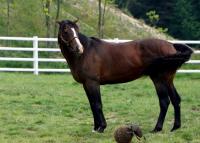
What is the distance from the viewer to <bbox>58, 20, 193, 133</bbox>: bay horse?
8867 millimetres

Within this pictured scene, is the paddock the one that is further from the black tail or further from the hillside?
the hillside

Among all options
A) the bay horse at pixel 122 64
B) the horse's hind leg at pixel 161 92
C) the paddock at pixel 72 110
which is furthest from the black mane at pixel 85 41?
the paddock at pixel 72 110

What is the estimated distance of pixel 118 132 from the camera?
498 centimetres

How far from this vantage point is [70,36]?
339 inches

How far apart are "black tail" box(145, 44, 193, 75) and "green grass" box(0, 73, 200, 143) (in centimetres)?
103

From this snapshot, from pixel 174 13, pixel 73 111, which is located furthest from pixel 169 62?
pixel 174 13

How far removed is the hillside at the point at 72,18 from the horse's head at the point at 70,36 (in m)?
17.7

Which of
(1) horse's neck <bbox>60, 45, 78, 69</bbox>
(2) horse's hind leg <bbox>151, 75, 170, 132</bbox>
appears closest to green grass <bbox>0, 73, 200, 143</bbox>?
(2) horse's hind leg <bbox>151, 75, 170, 132</bbox>

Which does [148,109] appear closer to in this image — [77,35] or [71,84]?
[77,35]

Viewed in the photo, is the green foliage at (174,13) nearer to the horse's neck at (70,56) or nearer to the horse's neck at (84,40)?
the horse's neck at (84,40)

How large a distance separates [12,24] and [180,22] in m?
26.8

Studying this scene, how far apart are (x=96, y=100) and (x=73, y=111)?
7.66 feet

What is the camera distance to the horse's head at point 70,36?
8.59 m

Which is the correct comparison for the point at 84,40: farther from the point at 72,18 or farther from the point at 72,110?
the point at 72,18
